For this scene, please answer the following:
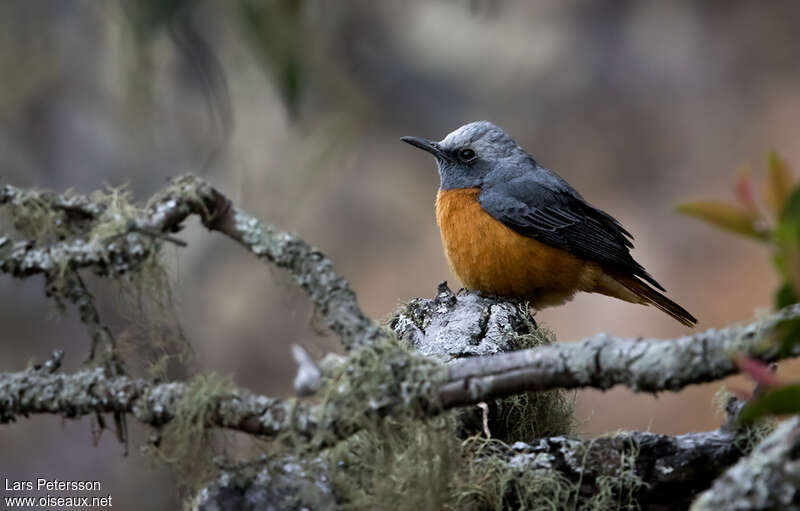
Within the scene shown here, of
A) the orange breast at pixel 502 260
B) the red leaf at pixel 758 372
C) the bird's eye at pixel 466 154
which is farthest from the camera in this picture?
the bird's eye at pixel 466 154

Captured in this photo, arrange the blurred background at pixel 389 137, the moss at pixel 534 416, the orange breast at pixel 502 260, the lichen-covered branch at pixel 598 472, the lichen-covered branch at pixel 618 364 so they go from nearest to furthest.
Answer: the lichen-covered branch at pixel 618 364 → the lichen-covered branch at pixel 598 472 → the moss at pixel 534 416 → the orange breast at pixel 502 260 → the blurred background at pixel 389 137

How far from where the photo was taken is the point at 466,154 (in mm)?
4434

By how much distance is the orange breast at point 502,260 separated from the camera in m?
3.90

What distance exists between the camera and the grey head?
14.3 feet

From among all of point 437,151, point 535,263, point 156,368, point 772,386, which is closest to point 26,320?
point 437,151

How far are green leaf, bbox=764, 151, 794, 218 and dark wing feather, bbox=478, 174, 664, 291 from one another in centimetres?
294

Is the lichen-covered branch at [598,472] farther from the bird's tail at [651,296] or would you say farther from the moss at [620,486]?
the bird's tail at [651,296]

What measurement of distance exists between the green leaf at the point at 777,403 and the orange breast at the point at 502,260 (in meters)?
2.65

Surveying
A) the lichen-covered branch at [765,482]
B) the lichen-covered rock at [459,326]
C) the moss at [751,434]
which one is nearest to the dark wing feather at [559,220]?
the lichen-covered rock at [459,326]

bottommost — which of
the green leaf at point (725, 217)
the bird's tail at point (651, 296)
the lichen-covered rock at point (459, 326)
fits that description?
the green leaf at point (725, 217)

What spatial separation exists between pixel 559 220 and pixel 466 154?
0.61 meters

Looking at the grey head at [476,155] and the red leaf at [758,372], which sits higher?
the grey head at [476,155]

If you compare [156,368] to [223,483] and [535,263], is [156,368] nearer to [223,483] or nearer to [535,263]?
[223,483]

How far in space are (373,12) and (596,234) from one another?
2527 millimetres
